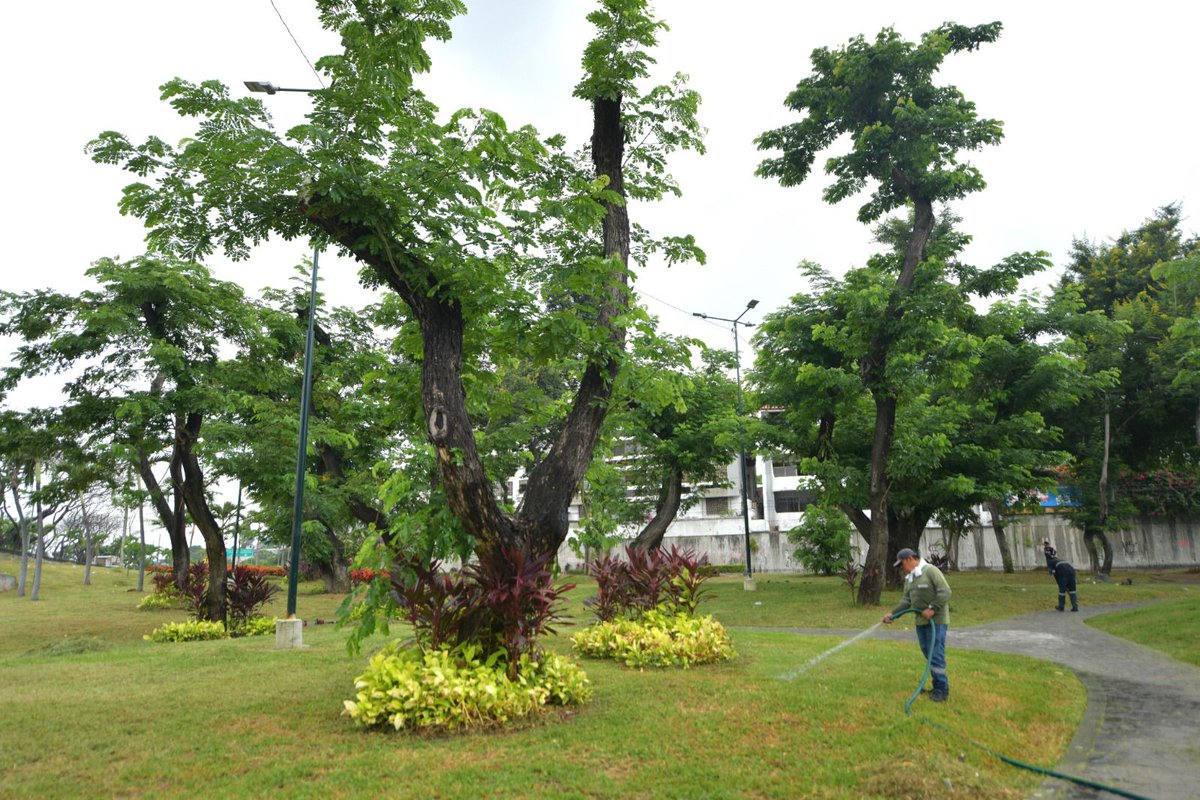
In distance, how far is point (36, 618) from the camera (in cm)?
1995

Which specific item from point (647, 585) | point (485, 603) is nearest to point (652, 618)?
point (647, 585)

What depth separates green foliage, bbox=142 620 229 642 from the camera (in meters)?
14.3

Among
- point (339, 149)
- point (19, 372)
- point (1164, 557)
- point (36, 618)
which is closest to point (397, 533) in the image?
point (339, 149)

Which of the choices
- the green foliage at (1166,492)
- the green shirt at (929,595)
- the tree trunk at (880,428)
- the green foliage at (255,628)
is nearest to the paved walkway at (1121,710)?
the green shirt at (929,595)

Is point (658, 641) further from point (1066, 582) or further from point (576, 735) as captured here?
point (1066, 582)

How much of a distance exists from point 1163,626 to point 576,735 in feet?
42.3

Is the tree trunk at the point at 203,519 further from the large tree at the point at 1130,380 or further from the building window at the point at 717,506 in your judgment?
the building window at the point at 717,506

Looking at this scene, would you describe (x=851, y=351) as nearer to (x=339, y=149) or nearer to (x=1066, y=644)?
(x=1066, y=644)

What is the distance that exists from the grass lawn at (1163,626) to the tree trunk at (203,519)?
17448 mm

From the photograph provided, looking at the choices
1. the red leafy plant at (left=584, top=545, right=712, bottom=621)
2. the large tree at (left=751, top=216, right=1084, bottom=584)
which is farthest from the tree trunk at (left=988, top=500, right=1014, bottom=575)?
the red leafy plant at (left=584, top=545, right=712, bottom=621)

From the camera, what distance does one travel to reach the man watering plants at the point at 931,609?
7312mm

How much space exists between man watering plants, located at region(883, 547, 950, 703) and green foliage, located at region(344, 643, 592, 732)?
3.68 metres

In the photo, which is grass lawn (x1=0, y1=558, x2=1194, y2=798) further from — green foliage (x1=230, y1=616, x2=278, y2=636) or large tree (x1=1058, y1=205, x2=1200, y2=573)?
large tree (x1=1058, y1=205, x2=1200, y2=573)

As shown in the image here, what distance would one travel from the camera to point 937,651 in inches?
293
